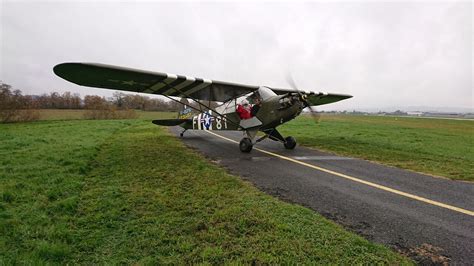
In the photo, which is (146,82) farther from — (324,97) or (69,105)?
(69,105)

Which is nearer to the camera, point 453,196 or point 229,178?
point 453,196

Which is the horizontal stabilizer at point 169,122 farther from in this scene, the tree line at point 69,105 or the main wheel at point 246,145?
the main wheel at point 246,145

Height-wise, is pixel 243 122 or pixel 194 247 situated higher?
pixel 243 122

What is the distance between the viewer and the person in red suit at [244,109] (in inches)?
374

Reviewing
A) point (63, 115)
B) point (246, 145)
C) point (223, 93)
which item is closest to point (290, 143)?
point (246, 145)

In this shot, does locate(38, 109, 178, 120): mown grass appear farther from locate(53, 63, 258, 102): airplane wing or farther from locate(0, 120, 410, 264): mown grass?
locate(0, 120, 410, 264): mown grass

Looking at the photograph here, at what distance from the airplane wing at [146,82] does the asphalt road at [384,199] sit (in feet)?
10.7

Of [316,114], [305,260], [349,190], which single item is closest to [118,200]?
[305,260]

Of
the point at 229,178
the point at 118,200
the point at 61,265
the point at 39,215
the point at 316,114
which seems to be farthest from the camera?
the point at 316,114

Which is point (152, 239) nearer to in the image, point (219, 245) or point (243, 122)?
point (219, 245)

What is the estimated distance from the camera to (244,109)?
9625 mm

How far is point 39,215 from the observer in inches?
140

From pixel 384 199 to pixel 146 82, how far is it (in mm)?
7369

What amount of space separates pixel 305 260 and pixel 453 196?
3.78 meters
